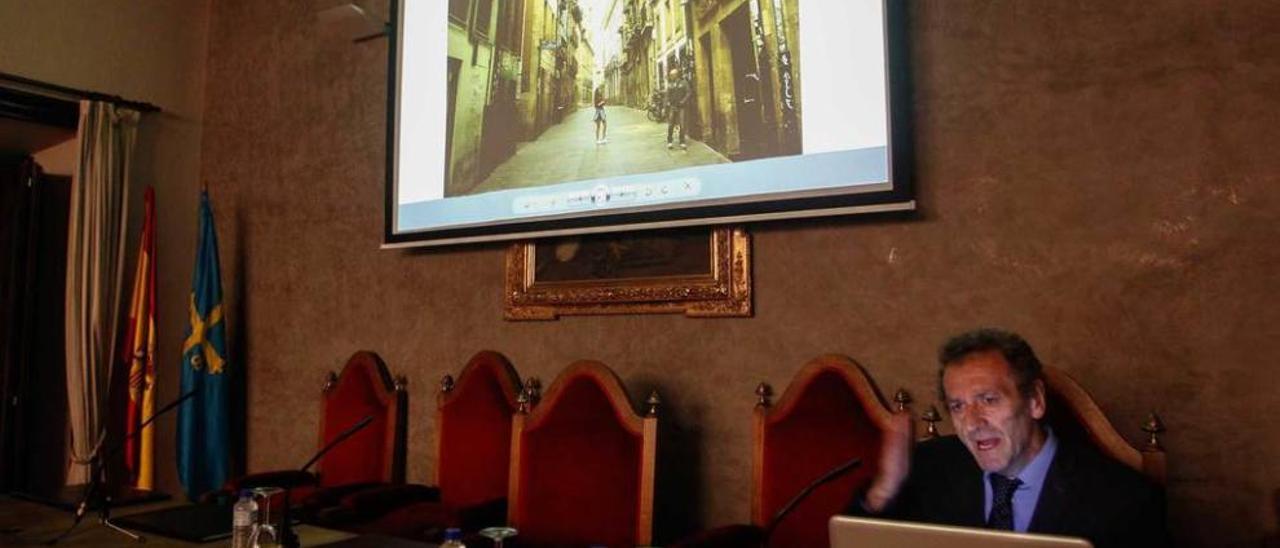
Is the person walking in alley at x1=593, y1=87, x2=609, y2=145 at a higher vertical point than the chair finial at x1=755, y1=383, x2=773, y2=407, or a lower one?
higher

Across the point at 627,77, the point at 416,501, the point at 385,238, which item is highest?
the point at 627,77

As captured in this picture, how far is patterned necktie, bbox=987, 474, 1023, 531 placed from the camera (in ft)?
5.76

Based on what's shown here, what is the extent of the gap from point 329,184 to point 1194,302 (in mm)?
3334

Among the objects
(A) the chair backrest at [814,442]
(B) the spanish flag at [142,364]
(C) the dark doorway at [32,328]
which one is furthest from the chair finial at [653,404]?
(C) the dark doorway at [32,328]

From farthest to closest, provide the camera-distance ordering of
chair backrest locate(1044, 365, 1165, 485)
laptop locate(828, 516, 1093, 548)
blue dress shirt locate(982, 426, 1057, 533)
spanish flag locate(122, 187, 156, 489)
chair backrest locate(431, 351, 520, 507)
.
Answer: spanish flag locate(122, 187, 156, 489) → chair backrest locate(431, 351, 520, 507) → chair backrest locate(1044, 365, 1165, 485) → blue dress shirt locate(982, 426, 1057, 533) → laptop locate(828, 516, 1093, 548)

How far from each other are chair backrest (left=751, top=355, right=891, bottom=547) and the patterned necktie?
0.61 meters

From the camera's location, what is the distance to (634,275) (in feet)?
9.99

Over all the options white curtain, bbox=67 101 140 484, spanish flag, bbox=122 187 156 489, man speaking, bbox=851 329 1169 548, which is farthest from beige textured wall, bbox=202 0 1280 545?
white curtain, bbox=67 101 140 484

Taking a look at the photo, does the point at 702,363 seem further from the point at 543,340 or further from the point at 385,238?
the point at 385,238

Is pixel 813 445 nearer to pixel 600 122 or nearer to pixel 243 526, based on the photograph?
pixel 600 122

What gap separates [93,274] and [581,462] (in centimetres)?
269

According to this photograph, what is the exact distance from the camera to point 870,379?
2.56 m

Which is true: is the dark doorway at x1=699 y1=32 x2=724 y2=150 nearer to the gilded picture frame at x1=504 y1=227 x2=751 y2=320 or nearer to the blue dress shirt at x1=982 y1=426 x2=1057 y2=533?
the gilded picture frame at x1=504 y1=227 x2=751 y2=320

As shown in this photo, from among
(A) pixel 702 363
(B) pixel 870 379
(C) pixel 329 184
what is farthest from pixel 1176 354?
(C) pixel 329 184
